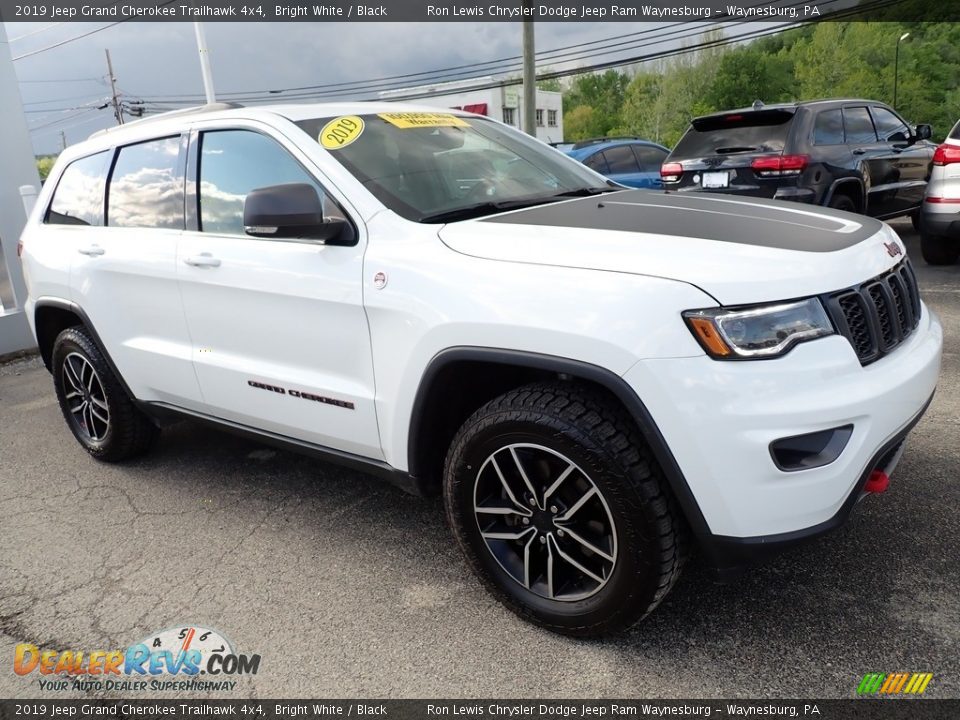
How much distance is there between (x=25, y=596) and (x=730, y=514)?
106 inches

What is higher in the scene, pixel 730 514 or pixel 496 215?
pixel 496 215

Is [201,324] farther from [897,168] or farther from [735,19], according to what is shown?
[735,19]

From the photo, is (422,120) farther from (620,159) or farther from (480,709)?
(620,159)

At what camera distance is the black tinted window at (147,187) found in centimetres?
331

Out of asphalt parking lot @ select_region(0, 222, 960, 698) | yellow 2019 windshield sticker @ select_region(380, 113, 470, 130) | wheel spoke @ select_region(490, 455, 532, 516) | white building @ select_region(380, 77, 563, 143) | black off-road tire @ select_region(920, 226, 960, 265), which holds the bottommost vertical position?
white building @ select_region(380, 77, 563, 143)

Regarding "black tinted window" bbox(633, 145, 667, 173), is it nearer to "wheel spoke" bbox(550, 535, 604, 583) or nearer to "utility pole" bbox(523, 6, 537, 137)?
"utility pole" bbox(523, 6, 537, 137)

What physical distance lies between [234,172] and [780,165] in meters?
5.35

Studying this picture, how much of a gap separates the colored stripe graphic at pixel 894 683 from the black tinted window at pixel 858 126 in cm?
661

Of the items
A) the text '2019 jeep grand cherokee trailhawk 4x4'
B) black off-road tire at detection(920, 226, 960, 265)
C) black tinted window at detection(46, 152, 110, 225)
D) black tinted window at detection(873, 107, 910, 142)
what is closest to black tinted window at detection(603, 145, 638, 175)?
black tinted window at detection(873, 107, 910, 142)

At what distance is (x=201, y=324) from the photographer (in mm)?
3125

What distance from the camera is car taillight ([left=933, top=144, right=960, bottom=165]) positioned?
6402 mm

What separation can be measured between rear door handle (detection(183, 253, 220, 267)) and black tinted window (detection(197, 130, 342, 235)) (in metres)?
0.13

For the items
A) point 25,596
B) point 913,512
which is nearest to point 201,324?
point 25,596

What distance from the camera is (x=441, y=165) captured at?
9.66 feet
